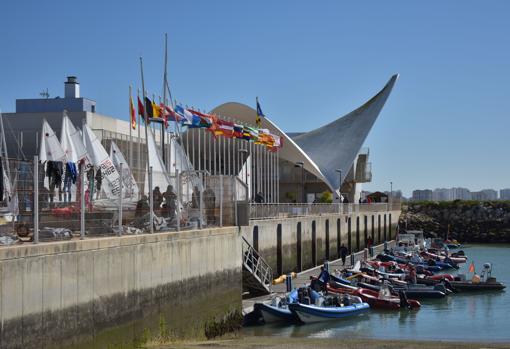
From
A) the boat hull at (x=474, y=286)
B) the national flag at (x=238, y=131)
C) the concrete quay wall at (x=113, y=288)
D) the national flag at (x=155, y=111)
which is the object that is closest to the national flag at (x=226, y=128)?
the national flag at (x=238, y=131)

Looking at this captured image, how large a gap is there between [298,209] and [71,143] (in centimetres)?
2286

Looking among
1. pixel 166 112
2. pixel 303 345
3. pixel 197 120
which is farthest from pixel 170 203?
pixel 197 120

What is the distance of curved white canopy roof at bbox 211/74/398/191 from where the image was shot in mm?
→ 80688

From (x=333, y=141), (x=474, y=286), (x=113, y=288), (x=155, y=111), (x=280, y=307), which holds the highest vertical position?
(x=333, y=141)

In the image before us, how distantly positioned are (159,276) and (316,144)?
7834cm

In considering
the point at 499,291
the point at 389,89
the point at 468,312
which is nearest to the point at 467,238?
the point at 389,89

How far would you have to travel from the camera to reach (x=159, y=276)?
63.7 feet

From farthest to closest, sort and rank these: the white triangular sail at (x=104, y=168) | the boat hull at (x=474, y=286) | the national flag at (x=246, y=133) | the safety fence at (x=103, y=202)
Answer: the national flag at (x=246, y=133)
the boat hull at (x=474, y=286)
the white triangular sail at (x=104, y=168)
the safety fence at (x=103, y=202)

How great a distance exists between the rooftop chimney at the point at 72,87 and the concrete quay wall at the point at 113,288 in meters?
31.9

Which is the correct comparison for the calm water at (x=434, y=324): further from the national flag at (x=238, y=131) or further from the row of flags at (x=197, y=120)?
the national flag at (x=238, y=131)

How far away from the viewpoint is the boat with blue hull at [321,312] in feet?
92.1

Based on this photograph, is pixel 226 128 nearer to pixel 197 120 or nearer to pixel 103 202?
pixel 197 120

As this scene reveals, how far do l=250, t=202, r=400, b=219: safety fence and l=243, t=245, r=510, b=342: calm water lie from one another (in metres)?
9.57

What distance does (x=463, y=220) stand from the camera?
10369 cm
